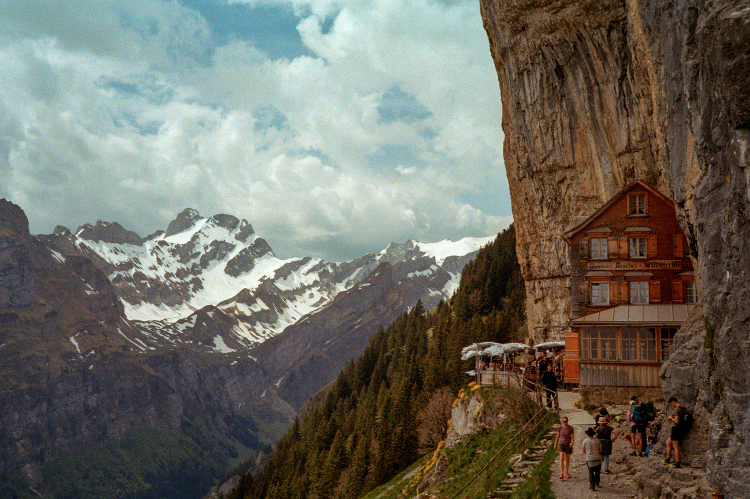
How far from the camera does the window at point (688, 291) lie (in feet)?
139

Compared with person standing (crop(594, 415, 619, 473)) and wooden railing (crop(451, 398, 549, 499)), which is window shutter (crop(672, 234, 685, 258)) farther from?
person standing (crop(594, 415, 619, 473))

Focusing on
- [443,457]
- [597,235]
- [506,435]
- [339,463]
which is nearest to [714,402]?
[506,435]

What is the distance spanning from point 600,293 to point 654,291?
344cm

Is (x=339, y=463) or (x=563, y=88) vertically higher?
(x=563, y=88)

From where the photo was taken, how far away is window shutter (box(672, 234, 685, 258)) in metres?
42.9

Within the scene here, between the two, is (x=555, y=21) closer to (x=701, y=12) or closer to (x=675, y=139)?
(x=675, y=139)

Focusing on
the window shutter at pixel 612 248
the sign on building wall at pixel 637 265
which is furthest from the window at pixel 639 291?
the window shutter at pixel 612 248

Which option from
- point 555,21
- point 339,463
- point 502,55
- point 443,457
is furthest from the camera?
point 339,463

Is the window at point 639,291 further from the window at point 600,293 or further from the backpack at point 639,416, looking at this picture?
→ the backpack at point 639,416

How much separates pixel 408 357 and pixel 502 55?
7229 centimetres

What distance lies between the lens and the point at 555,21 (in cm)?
4856

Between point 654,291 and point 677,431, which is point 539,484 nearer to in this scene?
point 677,431

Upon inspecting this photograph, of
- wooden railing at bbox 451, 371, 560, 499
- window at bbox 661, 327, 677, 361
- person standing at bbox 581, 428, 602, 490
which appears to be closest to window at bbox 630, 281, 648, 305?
wooden railing at bbox 451, 371, 560, 499

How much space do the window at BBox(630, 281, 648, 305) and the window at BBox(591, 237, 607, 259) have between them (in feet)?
9.13
